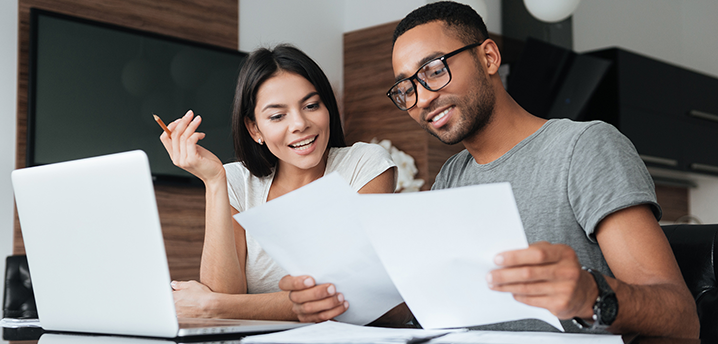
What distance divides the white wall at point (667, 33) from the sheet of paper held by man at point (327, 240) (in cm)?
400

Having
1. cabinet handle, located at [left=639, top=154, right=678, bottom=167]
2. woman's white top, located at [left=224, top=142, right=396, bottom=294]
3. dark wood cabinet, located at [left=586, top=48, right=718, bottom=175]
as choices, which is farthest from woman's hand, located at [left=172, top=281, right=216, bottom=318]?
cabinet handle, located at [left=639, top=154, right=678, bottom=167]

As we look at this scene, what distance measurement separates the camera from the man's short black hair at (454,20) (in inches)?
44.9

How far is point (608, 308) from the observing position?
696mm

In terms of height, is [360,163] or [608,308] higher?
[360,163]

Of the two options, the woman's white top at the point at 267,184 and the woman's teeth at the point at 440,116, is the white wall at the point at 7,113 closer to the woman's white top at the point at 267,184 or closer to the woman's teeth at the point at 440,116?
the woman's white top at the point at 267,184

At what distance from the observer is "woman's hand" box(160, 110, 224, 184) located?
3.61 ft

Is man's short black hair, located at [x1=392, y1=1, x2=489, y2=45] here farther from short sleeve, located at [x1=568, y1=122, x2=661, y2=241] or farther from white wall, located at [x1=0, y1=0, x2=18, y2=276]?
white wall, located at [x1=0, y1=0, x2=18, y2=276]

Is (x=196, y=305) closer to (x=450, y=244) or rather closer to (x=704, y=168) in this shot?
(x=450, y=244)

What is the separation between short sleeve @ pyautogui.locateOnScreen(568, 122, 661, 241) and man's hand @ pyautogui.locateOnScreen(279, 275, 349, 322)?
399 mm

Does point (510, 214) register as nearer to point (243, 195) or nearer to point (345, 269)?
point (345, 269)

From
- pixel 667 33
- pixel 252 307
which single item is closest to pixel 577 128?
pixel 252 307

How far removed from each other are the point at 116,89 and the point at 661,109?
3344 mm

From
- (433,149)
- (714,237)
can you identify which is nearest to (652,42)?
(433,149)

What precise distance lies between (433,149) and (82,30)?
1.85 metres
